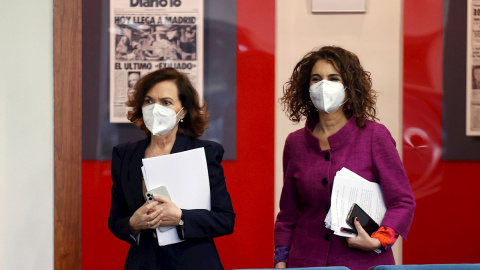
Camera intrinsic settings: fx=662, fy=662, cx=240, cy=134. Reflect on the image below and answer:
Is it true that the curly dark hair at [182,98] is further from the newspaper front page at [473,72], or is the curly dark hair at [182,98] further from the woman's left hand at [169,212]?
the newspaper front page at [473,72]

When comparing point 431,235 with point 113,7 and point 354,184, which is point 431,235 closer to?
point 354,184

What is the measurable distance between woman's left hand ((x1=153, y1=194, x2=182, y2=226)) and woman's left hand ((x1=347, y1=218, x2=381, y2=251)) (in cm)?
66

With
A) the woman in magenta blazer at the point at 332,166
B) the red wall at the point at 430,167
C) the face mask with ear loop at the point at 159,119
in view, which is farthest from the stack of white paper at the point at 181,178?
the red wall at the point at 430,167

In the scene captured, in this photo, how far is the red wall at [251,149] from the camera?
167 inches

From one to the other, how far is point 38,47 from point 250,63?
1.93m

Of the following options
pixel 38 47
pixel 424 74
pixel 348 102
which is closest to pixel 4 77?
pixel 38 47

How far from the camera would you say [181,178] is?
8.48ft

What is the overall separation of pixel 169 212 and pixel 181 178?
0.16m

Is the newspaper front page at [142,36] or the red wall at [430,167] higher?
the newspaper front page at [142,36]

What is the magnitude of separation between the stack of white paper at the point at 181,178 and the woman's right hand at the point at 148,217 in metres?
0.06

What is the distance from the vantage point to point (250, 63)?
426 centimetres

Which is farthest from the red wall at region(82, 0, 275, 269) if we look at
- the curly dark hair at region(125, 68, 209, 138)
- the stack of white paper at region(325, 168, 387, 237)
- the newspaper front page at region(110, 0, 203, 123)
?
the stack of white paper at region(325, 168, 387, 237)

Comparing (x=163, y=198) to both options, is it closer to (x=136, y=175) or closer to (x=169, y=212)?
(x=169, y=212)

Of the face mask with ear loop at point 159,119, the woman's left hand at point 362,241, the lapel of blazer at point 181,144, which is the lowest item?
the woman's left hand at point 362,241
